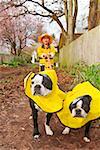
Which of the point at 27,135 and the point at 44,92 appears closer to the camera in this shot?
the point at 44,92

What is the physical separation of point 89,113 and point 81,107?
0.68 feet

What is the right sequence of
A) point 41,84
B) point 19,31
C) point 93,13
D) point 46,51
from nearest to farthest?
point 41,84 < point 46,51 < point 93,13 < point 19,31

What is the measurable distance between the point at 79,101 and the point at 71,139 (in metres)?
0.87

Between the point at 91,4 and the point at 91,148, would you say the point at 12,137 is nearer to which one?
the point at 91,148

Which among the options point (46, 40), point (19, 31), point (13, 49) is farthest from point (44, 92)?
point (13, 49)

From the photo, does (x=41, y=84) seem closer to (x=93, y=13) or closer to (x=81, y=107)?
(x=81, y=107)

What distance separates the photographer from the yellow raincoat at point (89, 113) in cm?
427

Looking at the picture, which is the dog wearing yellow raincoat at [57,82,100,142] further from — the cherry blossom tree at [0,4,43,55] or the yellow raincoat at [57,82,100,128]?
the cherry blossom tree at [0,4,43,55]

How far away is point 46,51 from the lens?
7.09 metres

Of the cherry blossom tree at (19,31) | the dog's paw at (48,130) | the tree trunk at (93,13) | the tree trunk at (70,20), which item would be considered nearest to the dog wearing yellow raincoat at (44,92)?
the dog's paw at (48,130)

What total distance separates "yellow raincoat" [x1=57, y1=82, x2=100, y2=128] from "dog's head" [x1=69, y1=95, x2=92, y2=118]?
92mm

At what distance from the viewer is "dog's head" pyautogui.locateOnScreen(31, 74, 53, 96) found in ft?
13.9

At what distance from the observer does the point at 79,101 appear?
4172 mm

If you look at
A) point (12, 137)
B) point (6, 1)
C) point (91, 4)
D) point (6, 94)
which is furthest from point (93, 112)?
point (6, 1)
